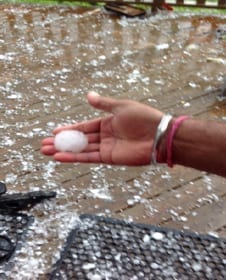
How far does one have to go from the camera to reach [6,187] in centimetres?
216

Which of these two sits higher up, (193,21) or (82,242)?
(193,21)

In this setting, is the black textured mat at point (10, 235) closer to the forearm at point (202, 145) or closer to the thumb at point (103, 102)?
the thumb at point (103, 102)

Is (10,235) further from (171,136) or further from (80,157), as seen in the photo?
(171,136)

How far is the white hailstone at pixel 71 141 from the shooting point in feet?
5.94

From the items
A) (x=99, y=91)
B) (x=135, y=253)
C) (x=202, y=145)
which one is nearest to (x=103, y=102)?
(x=202, y=145)

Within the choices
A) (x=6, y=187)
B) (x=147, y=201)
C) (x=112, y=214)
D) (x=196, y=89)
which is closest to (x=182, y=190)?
(x=147, y=201)

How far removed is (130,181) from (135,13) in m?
2.23

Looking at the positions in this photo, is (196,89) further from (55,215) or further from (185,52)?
(55,215)

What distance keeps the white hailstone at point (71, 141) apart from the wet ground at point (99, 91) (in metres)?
0.29

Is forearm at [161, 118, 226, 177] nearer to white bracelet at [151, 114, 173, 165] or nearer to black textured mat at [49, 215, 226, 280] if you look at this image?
white bracelet at [151, 114, 173, 165]

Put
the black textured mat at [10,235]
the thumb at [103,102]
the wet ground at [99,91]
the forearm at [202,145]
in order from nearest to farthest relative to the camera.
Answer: the forearm at [202,145], the thumb at [103,102], the black textured mat at [10,235], the wet ground at [99,91]

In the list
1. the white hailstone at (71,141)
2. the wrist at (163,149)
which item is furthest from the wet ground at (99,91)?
the wrist at (163,149)

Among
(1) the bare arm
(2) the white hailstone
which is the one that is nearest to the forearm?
(1) the bare arm

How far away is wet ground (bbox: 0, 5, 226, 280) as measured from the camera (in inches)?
79.7
